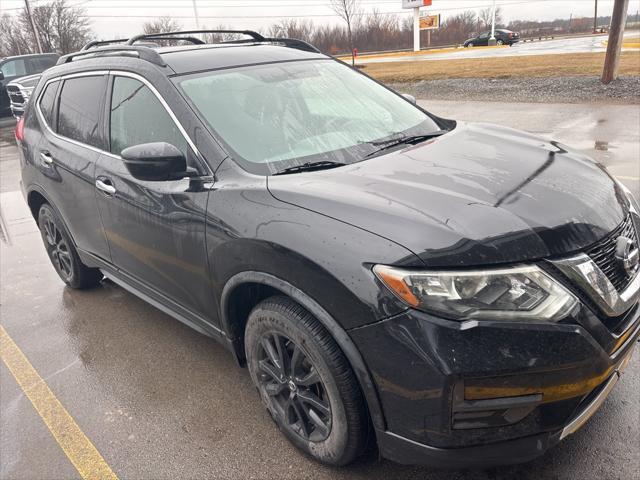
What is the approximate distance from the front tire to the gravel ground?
11.6 metres

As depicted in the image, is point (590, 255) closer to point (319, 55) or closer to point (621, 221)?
point (621, 221)

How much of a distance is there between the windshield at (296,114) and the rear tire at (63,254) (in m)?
2.03

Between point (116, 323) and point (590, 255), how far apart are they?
3.24 metres

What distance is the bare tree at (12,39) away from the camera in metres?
48.0

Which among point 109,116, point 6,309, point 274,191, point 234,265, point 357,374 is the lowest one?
point 6,309

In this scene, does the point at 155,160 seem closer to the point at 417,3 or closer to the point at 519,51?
the point at 519,51

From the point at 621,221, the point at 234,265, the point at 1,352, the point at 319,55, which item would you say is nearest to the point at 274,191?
the point at 234,265

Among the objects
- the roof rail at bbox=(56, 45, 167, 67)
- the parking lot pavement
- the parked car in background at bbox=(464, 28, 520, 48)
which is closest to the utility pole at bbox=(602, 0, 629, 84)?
the parking lot pavement

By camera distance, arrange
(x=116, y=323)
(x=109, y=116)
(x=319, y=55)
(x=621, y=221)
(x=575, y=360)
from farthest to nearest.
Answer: (x=116, y=323), (x=319, y=55), (x=109, y=116), (x=621, y=221), (x=575, y=360)

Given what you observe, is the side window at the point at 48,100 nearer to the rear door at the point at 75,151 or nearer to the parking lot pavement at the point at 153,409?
the rear door at the point at 75,151

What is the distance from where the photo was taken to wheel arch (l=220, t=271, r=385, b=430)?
1.95 meters

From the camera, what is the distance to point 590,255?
1895mm

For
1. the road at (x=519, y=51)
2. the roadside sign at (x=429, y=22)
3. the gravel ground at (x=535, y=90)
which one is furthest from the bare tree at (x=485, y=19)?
the gravel ground at (x=535, y=90)

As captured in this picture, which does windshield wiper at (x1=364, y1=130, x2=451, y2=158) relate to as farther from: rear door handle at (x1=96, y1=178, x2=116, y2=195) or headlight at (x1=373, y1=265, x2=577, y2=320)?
rear door handle at (x1=96, y1=178, x2=116, y2=195)
